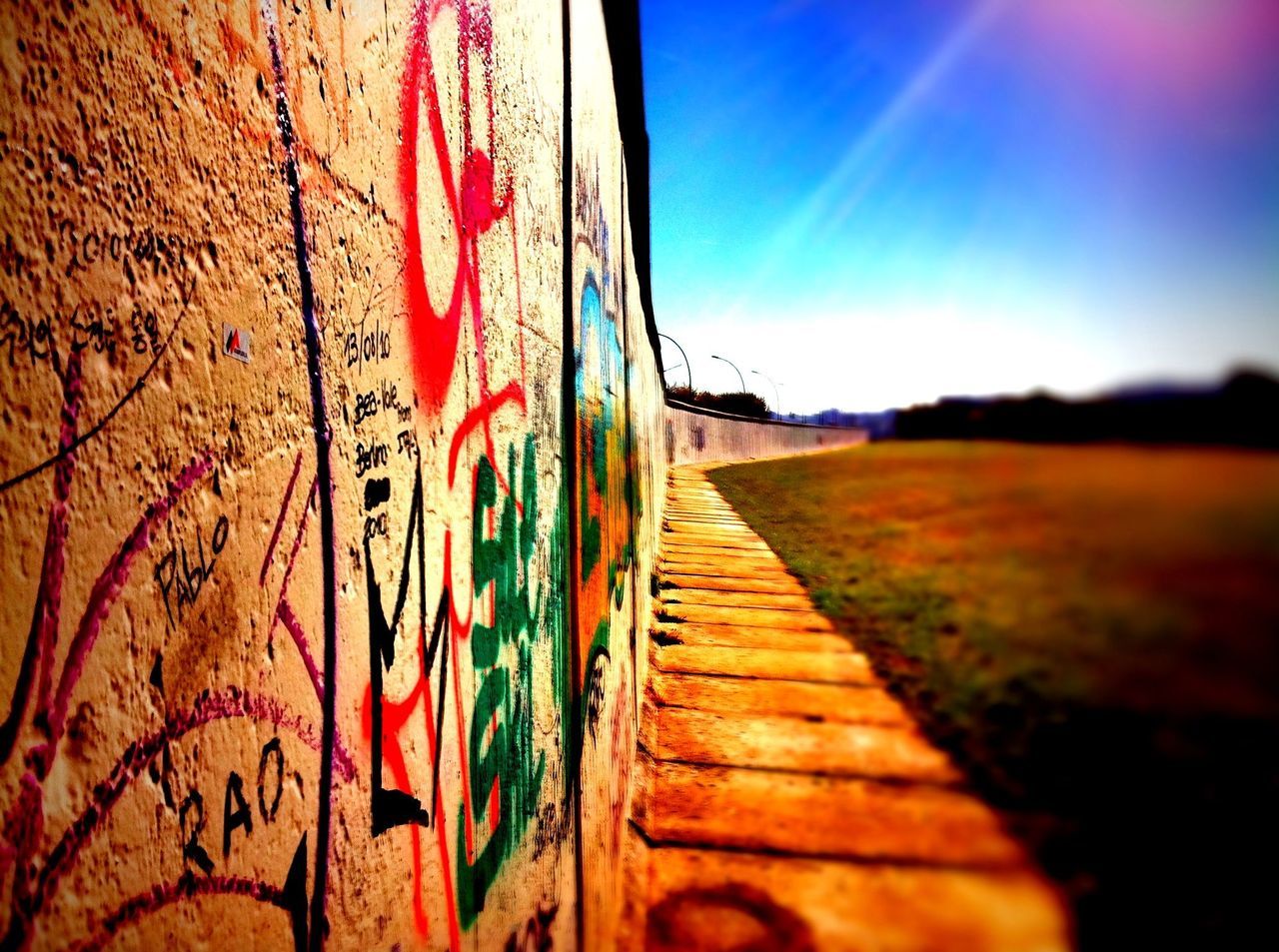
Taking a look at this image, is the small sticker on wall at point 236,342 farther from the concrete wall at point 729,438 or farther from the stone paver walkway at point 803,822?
the concrete wall at point 729,438

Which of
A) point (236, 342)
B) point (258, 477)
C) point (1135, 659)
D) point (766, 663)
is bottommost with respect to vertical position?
point (766, 663)

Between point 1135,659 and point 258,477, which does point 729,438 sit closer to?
point 1135,659

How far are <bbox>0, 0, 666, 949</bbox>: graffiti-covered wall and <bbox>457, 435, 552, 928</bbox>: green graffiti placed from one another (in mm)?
13

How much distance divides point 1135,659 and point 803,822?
338 cm

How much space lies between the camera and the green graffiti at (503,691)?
1.26m

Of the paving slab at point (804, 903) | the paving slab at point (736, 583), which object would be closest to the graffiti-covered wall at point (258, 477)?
the paving slab at point (804, 903)

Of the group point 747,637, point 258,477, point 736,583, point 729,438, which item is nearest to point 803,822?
point 747,637

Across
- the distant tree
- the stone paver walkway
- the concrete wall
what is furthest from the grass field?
the distant tree

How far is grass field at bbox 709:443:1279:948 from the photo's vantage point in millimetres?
838

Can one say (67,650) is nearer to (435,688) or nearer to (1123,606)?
(435,688)

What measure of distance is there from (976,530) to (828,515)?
12.0m

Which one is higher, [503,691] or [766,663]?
[503,691]

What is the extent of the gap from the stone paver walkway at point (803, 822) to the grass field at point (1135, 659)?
1.55 feet

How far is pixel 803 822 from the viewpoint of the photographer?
380cm
